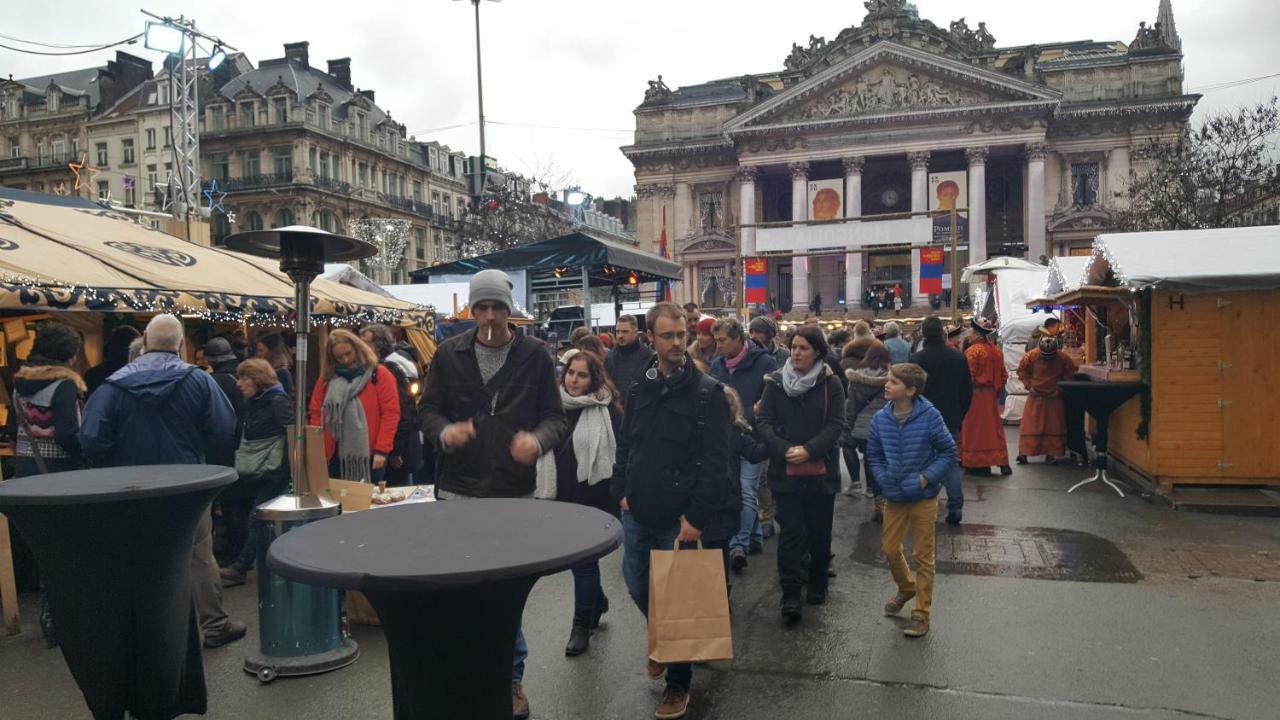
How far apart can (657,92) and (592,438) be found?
185ft

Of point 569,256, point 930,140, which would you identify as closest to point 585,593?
point 569,256

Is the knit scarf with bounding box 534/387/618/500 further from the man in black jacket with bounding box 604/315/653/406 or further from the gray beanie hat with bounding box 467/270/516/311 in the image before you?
the man in black jacket with bounding box 604/315/653/406

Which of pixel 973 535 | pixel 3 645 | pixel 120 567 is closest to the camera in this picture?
pixel 120 567

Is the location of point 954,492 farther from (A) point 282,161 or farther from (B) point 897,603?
(A) point 282,161

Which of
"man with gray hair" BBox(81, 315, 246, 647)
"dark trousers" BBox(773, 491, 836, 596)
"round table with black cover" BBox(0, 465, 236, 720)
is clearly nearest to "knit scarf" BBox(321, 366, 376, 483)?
"man with gray hair" BBox(81, 315, 246, 647)

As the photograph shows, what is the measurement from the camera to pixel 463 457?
427 centimetres

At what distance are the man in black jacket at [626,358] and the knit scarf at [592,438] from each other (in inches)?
82.0

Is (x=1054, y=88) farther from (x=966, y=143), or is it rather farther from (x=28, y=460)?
(x=28, y=460)

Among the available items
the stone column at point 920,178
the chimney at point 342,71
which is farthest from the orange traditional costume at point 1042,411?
the chimney at point 342,71

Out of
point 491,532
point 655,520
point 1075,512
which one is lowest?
point 1075,512

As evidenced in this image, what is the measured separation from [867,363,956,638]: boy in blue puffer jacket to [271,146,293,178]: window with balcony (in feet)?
201

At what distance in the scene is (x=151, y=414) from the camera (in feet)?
16.9

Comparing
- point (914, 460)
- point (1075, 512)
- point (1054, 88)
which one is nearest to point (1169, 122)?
point (1054, 88)

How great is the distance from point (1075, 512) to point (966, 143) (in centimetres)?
4531
